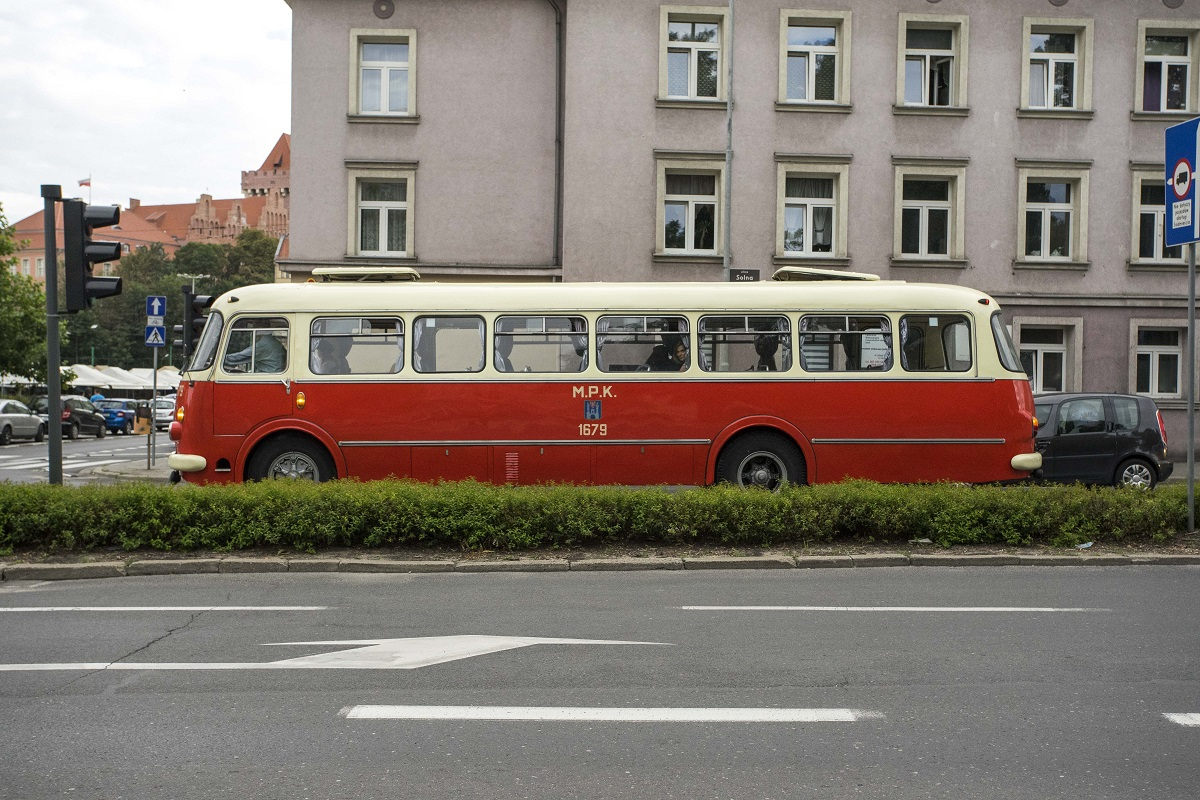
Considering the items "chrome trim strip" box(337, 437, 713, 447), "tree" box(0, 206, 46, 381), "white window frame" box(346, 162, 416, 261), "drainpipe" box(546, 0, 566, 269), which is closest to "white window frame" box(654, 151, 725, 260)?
"drainpipe" box(546, 0, 566, 269)

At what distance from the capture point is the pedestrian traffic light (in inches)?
445

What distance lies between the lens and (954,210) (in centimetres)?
2616

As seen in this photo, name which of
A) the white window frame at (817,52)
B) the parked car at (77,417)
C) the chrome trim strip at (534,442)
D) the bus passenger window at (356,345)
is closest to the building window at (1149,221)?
the white window frame at (817,52)

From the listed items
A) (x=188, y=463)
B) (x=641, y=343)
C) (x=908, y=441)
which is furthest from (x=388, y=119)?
(x=908, y=441)

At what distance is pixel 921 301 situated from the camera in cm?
1379

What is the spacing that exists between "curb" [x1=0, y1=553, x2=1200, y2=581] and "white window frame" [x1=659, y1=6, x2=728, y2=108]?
1791 cm

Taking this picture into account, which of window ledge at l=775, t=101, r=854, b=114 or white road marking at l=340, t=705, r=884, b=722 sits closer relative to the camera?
→ white road marking at l=340, t=705, r=884, b=722

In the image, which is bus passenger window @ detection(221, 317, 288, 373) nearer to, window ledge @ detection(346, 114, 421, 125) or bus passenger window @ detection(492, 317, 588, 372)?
bus passenger window @ detection(492, 317, 588, 372)

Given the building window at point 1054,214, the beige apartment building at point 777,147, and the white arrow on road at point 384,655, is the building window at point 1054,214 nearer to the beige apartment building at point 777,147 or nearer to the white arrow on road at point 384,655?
the beige apartment building at point 777,147

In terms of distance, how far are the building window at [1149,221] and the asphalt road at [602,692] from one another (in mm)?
20429

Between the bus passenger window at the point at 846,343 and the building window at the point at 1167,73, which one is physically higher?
the building window at the point at 1167,73

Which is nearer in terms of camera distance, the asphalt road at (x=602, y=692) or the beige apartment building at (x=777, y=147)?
the asphalt road at (x=602, y=692)

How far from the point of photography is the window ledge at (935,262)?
85.1 ft

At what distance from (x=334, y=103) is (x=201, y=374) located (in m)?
14.5
